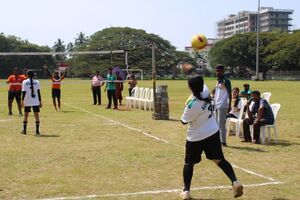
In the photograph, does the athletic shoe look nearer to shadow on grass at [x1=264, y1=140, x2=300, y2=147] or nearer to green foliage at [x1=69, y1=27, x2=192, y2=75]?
shadow on grass at [x1=264, y1=140, x2=300, y2=147]

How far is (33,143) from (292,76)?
313 ft

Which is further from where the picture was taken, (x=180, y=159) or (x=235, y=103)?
(x=235, y=103)

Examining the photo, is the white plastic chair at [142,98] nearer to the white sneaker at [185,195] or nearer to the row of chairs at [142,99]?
the row of chairs at [142,99]

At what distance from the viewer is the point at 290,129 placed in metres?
15.7

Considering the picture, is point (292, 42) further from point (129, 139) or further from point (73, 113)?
point (129, 139)

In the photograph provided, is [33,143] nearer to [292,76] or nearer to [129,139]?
[129,139]

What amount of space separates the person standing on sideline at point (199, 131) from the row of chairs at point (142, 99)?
15.3 metres

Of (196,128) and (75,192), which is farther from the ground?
(196,128)

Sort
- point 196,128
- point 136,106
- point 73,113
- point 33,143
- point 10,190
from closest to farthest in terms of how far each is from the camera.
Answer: point 196,128, point 10,190, point 33,143, point 73,113, point 136,106

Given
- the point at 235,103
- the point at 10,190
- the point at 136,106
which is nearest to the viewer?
the point at 10,190

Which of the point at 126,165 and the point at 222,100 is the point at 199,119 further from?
the point at 222,100

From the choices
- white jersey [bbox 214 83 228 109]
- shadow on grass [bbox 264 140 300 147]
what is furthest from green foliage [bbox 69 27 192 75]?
white jersey [bbox 214 83 228 109]

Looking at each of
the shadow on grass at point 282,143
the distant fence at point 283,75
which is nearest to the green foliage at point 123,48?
the distant fence at point 283,75

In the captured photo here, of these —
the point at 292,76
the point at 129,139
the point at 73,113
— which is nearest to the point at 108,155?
the point at 129,139
